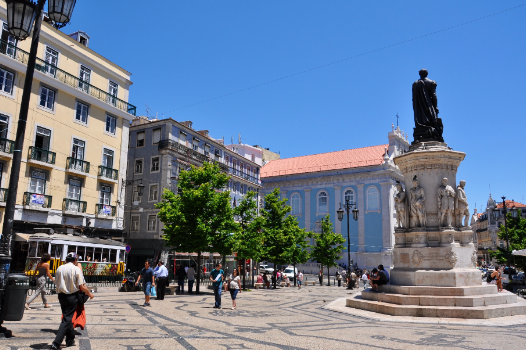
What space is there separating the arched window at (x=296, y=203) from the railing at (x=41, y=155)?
37.6 metres

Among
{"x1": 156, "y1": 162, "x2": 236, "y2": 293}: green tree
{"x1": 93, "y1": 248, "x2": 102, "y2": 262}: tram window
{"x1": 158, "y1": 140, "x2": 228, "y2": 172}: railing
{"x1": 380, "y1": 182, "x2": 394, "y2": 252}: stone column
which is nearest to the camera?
{"x1": 156, "y1": 162, "x2": 236, "y2": 293}: green tree

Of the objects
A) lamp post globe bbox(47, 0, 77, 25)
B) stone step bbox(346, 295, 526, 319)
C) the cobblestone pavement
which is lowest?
the cobblestone pavement

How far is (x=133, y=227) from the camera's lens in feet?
126

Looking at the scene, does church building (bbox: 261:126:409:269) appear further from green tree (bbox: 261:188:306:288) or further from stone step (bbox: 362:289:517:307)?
stone step (bbox: 362:289:517:307)

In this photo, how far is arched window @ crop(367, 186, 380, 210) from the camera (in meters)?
52.8

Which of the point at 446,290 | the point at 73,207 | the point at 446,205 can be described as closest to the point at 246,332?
the point at 446,290

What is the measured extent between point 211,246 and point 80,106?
573 inches

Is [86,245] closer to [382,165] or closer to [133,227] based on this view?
[133,227]

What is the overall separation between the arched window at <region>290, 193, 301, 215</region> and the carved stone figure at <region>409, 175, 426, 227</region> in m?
44.8

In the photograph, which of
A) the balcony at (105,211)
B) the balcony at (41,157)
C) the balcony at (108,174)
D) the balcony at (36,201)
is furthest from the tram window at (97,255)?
the balcony at (41,157)

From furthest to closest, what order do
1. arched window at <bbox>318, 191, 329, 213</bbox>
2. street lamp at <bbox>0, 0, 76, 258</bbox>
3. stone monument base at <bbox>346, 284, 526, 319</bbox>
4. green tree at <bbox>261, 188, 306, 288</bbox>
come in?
arched window at <bbox>318, 191, 329, 213</bbox>
green tree at <bbox>261, 188, 306, 288</bbox>
stone monument base at <bbox>346, 284, 526, 319</bbox>
street lamp at <bbox>0, 0, 76, 258</bbox>

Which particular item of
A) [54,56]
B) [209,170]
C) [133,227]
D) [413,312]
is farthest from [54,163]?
[413,312]

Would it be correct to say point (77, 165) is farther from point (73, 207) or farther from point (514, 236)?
point (514, 236)

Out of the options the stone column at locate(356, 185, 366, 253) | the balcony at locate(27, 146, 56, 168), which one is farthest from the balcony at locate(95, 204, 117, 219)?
the stone column at locate(356, 185, 366, 253)
